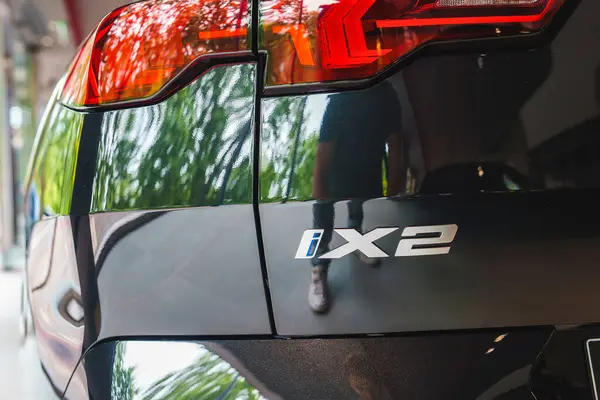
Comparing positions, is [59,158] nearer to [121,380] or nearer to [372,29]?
[121,380]

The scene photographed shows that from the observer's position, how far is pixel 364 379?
0.76 metres

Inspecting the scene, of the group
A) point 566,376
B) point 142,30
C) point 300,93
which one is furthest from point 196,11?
point 566,376

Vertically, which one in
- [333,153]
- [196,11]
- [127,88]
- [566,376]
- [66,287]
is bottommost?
[566,376]

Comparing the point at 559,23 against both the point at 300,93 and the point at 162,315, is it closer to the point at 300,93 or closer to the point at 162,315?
the point at 300,93

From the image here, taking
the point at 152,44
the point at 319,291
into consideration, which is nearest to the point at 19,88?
the point at 152,44

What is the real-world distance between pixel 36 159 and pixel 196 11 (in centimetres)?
55

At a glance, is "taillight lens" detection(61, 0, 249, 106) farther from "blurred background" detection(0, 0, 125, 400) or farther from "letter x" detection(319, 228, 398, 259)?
"blurred background" detection(0, 0, 125, 400)

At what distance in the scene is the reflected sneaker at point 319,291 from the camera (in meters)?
0.77

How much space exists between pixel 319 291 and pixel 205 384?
0.71 feet

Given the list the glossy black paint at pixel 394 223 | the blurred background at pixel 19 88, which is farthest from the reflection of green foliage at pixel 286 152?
the blurred background at pixel 19 88

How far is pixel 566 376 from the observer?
0.75 m

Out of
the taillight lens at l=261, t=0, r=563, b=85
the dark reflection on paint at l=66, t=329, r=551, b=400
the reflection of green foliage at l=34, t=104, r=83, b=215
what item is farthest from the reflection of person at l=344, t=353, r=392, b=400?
the reflection of green foliage at l=34, t=104, r=83, b=215

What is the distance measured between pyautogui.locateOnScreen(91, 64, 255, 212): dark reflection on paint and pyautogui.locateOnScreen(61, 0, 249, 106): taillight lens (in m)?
0.03

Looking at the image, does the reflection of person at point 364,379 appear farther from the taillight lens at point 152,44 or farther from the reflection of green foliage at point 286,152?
the taillight lens at point 152,44
